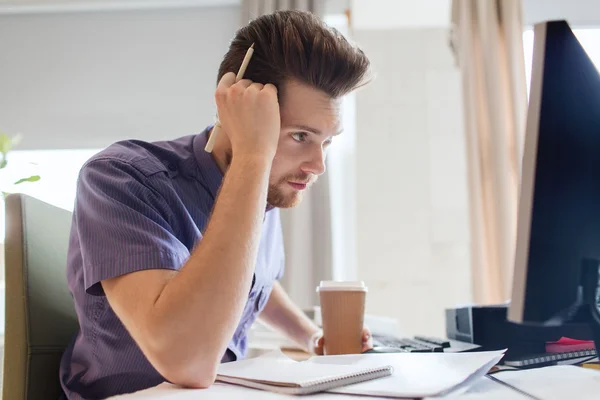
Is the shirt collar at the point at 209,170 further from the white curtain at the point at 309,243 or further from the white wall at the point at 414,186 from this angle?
the white wall at the point at 414,186

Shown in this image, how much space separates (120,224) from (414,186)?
2277 mm

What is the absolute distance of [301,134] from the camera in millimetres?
1136

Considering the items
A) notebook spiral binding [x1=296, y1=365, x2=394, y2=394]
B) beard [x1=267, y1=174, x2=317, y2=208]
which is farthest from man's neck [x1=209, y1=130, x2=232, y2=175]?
notebook spiral binding [x1=296, y1=365, x2=394, y2=394]

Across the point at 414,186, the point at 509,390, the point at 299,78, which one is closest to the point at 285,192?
the point at 299,78

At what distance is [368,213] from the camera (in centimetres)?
297

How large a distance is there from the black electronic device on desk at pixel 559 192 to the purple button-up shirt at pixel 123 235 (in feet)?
1.38

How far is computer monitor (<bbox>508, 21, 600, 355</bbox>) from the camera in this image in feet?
1.88

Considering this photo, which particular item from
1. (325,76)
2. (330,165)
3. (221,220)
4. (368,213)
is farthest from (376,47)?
(221,220)

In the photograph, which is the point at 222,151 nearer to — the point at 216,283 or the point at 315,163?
the point at 315,163

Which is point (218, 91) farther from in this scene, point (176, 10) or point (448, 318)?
point (176, 10)

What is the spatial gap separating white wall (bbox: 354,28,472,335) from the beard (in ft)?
5.87

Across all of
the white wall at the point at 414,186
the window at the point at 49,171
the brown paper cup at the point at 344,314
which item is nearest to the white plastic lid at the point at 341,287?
the brown paper cup at the point at 344,314

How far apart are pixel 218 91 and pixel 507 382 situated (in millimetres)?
688

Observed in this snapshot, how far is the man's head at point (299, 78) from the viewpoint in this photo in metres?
1.12
